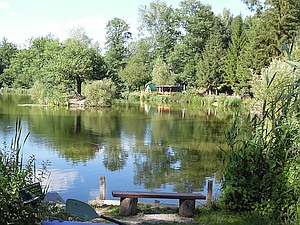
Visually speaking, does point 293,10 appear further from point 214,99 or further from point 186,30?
point 186,30

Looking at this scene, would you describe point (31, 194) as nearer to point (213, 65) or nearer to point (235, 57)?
point (235, 57)

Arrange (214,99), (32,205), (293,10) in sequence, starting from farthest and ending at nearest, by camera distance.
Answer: (214,99), (293,10), (32,205)

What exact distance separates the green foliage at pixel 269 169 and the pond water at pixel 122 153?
2691 mm

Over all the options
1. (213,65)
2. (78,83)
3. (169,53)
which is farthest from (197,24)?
(78,83)

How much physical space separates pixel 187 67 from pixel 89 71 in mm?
15387

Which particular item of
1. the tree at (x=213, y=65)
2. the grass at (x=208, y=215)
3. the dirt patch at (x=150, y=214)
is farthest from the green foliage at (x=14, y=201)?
the tree at (x=213, y=65)

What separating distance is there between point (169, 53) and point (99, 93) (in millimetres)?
21502

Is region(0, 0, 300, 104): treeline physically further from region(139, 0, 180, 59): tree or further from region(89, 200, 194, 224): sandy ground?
region(89, 200, 194, 224): sandy ground

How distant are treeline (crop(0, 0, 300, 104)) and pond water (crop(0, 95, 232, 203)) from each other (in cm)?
831

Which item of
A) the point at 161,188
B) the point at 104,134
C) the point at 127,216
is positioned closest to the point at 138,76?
the point at 104,134

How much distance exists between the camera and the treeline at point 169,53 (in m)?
30.6

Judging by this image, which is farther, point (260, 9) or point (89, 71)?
point (260, 9)

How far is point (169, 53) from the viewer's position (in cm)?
4988

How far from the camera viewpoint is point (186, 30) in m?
49.0
